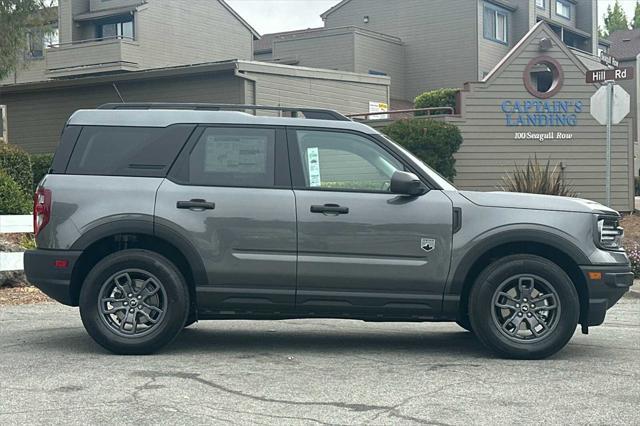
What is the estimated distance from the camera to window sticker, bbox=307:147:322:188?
708 cm

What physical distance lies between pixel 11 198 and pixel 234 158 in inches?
278

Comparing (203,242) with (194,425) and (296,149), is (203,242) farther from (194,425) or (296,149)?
(194,425)

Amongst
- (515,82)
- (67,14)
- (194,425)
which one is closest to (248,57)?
(67,14)

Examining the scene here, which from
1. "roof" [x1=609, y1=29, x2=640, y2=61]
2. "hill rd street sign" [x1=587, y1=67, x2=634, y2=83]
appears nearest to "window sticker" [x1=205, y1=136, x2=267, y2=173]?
"hill rd street sign" [x1=587, y1=67, x2=634, y2=83]

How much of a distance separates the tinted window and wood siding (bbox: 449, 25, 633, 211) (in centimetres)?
1282

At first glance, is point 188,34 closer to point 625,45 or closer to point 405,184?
point 625,45

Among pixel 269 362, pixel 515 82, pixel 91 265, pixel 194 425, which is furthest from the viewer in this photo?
pixel 515 82

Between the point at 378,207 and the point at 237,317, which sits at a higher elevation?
the point at 378,207

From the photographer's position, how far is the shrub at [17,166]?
14234 millimetres

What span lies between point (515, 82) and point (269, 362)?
561 inches

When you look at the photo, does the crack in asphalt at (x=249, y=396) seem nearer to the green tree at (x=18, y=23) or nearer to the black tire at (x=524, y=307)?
the black tire at (x=524, y=307)

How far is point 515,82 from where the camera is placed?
19594mm

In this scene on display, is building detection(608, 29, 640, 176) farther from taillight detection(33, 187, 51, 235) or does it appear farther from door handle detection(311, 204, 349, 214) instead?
taillight detection(33, 187, 51, 235)

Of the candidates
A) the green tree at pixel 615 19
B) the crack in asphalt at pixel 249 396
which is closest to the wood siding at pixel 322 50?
the crack in asphalt at pixel 249 396
